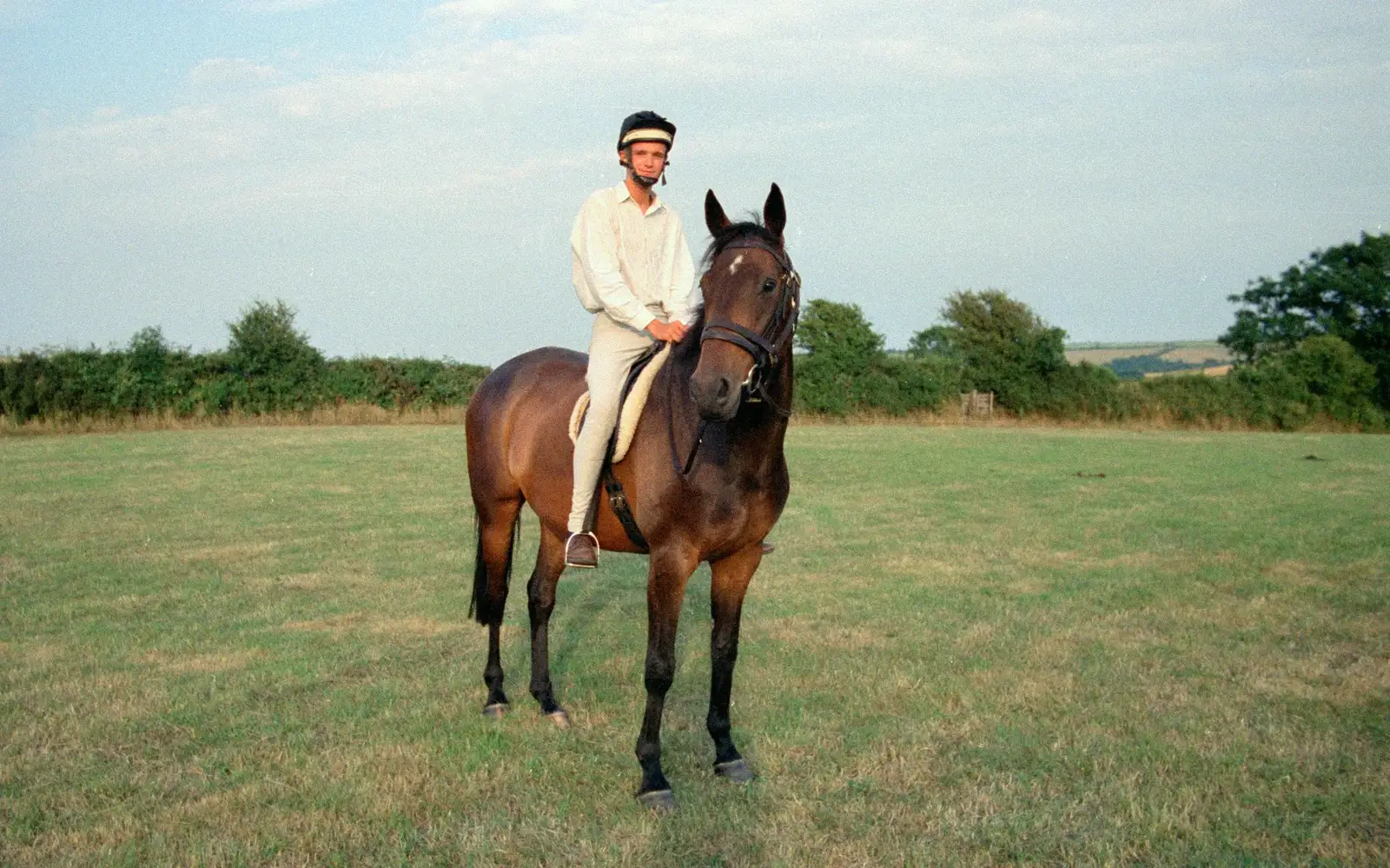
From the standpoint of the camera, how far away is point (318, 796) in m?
4.54

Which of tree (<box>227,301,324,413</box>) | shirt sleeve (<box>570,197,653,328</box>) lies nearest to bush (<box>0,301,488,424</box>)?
tree (<box>227,301,324,413</box>)

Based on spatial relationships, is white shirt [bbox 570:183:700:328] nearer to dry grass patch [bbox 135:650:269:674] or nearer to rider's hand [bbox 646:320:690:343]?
rider's hand [bbox 646:320:690:343]

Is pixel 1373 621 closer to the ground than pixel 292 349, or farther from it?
closer to the ground

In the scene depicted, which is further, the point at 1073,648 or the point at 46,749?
the point at 1073,648

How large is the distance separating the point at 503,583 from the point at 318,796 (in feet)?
6.84

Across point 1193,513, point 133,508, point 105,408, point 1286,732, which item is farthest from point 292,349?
Result: point 1286,732

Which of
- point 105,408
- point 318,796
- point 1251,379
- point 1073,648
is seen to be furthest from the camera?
point 1251,379

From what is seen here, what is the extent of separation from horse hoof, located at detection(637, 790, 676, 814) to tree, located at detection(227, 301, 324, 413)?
116 feet

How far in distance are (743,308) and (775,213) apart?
59 cm

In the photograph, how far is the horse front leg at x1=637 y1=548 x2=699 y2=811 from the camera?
460 cm

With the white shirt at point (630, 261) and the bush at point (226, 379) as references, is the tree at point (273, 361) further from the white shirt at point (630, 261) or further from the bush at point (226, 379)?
the white shirt at point (630, 261)

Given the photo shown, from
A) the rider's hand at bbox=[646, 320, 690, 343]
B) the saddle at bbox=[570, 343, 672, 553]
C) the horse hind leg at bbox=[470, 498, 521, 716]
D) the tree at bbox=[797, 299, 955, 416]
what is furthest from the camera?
the tree at bbox=[797, 299, 955, 416]

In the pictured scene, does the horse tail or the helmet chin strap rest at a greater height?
the helmet chin strap

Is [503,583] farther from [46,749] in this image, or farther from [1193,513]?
[1193,513]
